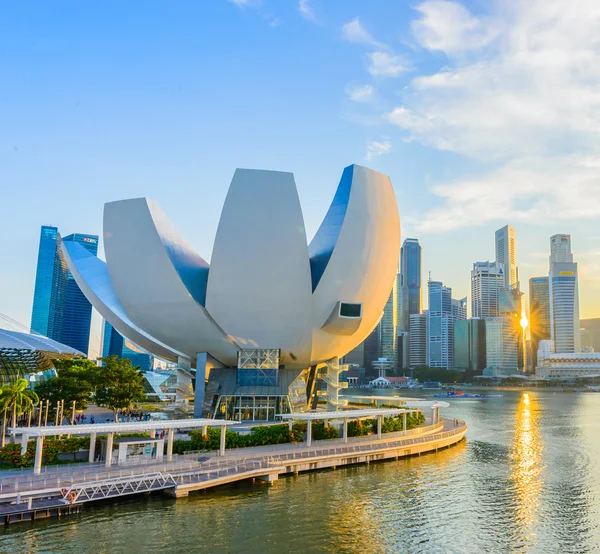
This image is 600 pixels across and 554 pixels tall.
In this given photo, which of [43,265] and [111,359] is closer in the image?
[111,359]

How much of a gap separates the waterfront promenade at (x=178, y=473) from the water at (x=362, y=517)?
0.57m

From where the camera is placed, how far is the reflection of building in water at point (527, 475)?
23.6 m

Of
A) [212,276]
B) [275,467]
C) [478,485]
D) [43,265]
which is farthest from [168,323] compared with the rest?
[43,265]

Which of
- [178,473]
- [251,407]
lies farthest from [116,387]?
[178,473]

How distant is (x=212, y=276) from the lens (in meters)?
41.2

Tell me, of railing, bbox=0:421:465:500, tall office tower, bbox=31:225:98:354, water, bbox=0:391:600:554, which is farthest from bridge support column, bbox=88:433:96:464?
tall office tower, bbox=31:225:98:354

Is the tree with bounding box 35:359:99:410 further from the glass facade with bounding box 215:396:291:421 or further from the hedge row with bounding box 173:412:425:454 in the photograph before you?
the hedge row with bounding box 173:412:425:454

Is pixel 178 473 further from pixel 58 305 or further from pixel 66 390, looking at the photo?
pixel 58 305

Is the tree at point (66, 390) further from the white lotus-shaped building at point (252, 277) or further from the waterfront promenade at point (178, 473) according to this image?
the waterfront promenade at point (178, 473)

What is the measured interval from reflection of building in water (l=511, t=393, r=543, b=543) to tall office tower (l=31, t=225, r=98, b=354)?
503 feet

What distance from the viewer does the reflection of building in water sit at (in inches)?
929

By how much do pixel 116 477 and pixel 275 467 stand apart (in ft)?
26.4

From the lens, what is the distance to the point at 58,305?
7136 inches

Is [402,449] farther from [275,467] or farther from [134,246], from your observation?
[134,246]
